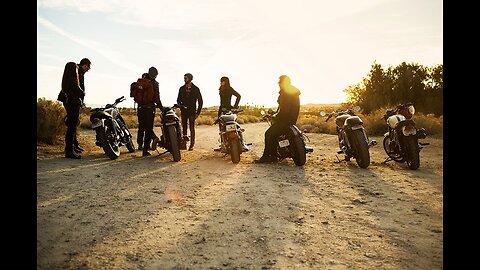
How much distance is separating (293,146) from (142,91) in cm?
411

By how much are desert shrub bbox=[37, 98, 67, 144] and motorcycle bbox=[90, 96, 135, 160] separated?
278 centimetres

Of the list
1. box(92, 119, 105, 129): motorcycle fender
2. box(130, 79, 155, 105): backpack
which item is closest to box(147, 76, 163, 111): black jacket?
box(130, 79, 155, 105): backpack

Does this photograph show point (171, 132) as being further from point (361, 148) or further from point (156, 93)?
point (361, 148)

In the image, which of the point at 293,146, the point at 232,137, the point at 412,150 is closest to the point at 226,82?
the point at 232,137

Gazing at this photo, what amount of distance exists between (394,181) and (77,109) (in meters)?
7.00

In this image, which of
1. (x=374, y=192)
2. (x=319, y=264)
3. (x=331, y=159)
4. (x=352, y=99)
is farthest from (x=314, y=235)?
(x=352, y=99)

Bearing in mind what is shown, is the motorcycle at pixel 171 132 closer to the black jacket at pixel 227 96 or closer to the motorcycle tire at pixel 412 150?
the black jacket at pixel 227 96

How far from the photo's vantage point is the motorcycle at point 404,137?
7.43 metres

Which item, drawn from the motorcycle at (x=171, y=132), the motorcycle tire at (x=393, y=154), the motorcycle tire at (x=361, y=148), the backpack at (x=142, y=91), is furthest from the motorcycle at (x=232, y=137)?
the motorcycle tire at (x=393, y=154)

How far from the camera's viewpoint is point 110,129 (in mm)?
9078

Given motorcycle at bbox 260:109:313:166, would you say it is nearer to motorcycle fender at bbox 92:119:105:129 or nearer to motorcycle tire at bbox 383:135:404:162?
motorcycle tire at bbox 383:135:404:162

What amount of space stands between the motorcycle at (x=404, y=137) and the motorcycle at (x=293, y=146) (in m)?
1.86
